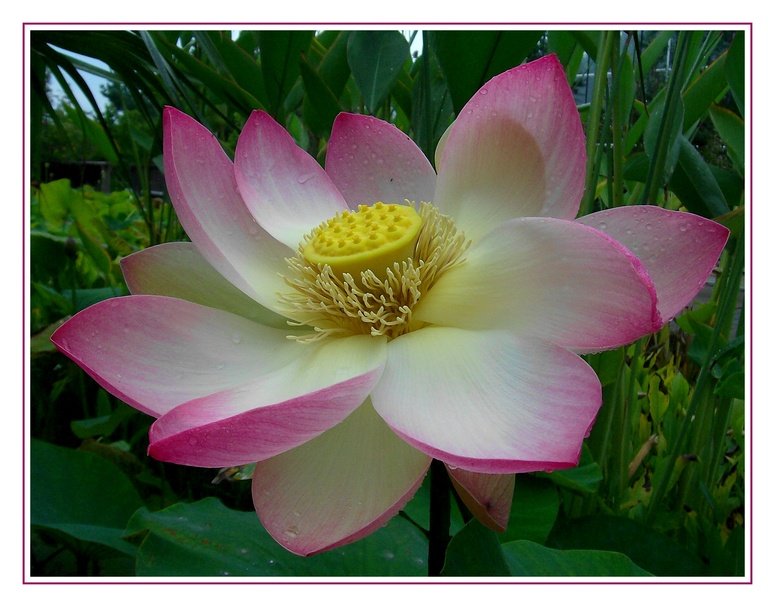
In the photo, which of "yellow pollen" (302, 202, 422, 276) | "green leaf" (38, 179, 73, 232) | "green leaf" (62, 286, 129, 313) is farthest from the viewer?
"green leaf" (38, 179, 73, 232)

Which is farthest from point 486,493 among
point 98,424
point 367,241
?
point 98,424

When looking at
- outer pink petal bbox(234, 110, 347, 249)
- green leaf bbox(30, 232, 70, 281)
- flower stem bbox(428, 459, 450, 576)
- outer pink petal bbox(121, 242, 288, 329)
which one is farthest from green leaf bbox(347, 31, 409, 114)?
green leaf bbox(30, 232, 70, 281)

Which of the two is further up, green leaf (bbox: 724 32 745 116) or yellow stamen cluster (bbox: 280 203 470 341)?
green leaf (bbox: 724 32 745 116)

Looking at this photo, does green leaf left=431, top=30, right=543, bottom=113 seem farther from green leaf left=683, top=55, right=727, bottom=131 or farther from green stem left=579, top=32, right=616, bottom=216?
green leaf left=683, top=55, right=727, bottom=131

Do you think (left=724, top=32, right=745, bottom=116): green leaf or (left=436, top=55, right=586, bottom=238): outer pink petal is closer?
(left=436, top=55, right=586, bottom=238): outer pink petal

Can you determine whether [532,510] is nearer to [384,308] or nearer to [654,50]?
[384,308]
